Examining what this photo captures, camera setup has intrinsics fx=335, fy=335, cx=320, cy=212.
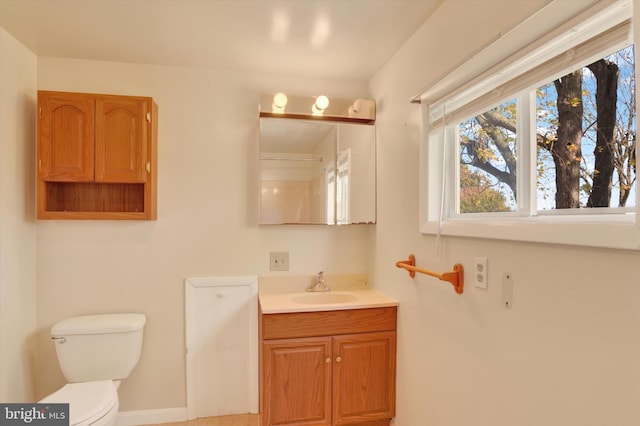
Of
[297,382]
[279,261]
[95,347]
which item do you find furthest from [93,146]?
[297,382]

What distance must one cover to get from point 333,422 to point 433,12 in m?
2.28

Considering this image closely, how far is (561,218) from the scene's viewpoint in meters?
1.06

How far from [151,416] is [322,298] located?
1342 millimetres

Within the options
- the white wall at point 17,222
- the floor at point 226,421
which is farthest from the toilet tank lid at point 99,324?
the floor at point 226,421

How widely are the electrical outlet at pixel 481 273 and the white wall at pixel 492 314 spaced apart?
3 centimetres

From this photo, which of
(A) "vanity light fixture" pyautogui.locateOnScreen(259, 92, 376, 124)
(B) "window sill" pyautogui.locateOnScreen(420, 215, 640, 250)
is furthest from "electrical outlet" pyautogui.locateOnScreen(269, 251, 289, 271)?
(B) "window sill" pyautogui.locateOnScreen(420, 215, 640, 250)

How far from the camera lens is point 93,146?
1984 mm

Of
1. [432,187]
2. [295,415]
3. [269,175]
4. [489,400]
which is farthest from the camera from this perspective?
[269,175]

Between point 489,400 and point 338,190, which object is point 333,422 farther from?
point 338,190

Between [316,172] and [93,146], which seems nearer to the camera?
[93,146]

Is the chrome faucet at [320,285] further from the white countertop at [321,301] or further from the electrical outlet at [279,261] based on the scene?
the electrical outlet at [279,261]

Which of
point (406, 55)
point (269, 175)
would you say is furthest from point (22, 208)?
point (406, 55)

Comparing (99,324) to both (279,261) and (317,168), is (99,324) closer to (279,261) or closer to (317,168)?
(279,261)

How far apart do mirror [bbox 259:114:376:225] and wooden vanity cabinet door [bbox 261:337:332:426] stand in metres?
0.82
